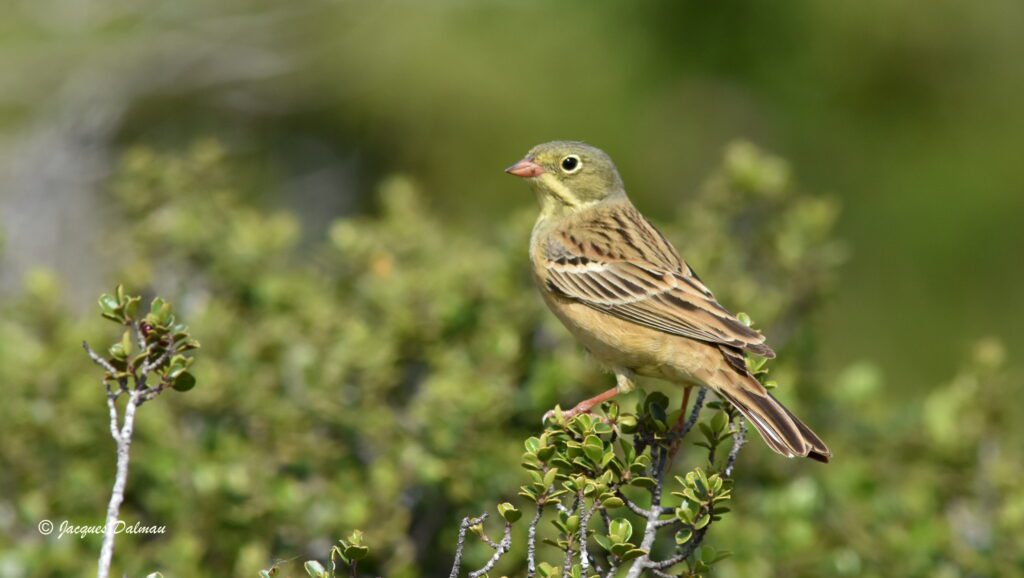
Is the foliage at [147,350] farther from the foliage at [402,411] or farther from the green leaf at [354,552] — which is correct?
the foliage at [402,411]

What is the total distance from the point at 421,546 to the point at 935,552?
6.03ft

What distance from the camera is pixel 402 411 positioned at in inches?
193

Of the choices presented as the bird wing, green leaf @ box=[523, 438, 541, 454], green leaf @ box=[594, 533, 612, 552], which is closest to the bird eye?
the bird wing

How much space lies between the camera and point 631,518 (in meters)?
4.43

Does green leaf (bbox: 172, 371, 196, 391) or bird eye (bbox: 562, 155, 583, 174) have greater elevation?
bird eye (bbox: 562, 155, 583, 174)

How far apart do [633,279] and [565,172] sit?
664mm

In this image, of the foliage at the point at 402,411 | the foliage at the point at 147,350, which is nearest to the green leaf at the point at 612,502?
the foliage at the point at 147,350

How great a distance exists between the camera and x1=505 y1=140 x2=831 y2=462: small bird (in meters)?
3.70

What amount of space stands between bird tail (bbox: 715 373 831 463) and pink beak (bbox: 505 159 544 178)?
162cm

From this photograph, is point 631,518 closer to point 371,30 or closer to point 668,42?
point 668,42

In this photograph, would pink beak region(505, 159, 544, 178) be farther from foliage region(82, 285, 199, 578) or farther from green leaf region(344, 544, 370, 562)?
green leaf region(344, 544, 370, 562)

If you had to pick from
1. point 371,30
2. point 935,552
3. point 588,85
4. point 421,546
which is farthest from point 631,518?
point 371,30

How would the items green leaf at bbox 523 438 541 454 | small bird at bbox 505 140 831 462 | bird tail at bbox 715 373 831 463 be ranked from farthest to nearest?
small bird at bbox 505 140 831 462 → bird tail at bbox 715 373 831 463 → green leaf at bbox 523 438 541 454

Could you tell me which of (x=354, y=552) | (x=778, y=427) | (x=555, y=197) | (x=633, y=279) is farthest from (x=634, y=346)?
(x=354, y=552)
